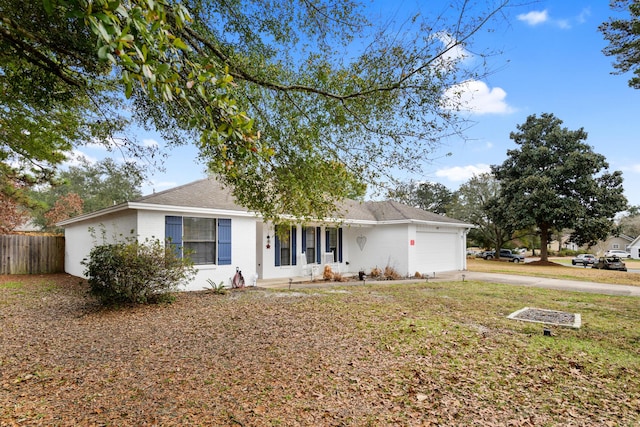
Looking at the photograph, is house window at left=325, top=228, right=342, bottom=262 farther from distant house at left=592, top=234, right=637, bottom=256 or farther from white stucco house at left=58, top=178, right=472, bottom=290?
distant house at left=592, top=234, right=637, bottom=256

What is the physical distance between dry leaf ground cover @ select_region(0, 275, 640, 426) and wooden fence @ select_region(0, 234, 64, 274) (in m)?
9.83

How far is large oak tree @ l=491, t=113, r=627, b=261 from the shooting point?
25531mm

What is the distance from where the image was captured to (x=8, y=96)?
22.5 ft

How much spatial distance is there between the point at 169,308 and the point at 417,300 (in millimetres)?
6446

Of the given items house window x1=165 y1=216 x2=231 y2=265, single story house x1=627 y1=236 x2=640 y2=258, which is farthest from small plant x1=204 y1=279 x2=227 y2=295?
single story house x1=627 y1=236 x2=640 y2=258

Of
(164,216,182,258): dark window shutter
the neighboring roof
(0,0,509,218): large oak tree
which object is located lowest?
(164,216,182,258): dark window shutter

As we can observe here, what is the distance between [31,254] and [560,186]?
35.1 meters

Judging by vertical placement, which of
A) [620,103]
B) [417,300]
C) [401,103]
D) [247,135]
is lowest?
[417,300]

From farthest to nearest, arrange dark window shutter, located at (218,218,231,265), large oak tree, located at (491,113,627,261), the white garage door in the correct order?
large oak tree, located at (491,113,627,261), the white garage door, dark window shutter, located at (218,218,231,265)

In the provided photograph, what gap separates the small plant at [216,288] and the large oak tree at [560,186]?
25528 millimetres

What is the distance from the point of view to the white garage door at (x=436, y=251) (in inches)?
663

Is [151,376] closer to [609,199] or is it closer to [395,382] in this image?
[395,382]

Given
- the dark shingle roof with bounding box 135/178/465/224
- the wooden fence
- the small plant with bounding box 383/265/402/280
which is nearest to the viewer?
the dark shingle roof with bounding box 135/178/465/224

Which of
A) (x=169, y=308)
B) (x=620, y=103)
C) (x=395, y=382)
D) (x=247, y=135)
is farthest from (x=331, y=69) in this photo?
(x=620, y=103)
